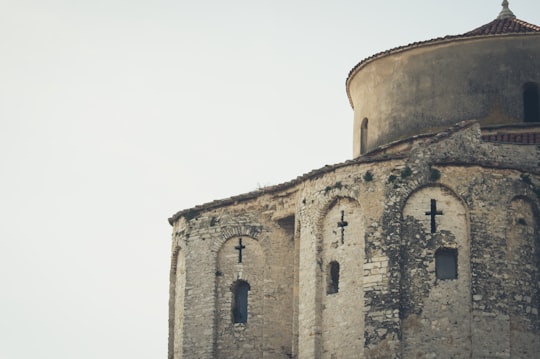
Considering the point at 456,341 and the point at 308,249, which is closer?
the point at 456,341

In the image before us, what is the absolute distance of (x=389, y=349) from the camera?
40250mm

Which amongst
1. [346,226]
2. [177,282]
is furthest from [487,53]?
[177,282]

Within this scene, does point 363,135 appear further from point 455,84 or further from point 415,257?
point 415,257

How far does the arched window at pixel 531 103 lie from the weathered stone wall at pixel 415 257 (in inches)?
67.2

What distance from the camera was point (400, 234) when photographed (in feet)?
135

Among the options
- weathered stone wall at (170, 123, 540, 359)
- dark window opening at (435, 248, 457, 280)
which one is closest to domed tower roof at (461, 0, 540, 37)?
weathered stone wall at (170, 123, 540, 359)

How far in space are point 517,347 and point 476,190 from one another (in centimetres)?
367

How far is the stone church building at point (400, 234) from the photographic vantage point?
40500 mm

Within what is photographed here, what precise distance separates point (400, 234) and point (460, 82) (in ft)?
17.9

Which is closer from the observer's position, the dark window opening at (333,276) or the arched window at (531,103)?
the dark window opening at (333,276)

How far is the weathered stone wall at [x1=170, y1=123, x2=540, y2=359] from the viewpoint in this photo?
132ft

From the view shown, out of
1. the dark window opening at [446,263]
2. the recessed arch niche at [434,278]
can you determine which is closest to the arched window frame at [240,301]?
the recessed arch niche at [434,278]

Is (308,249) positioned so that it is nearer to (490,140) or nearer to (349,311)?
(349,311)

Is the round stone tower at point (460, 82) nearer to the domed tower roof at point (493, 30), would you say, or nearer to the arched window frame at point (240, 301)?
the domed tower roof at point (493, 30)
